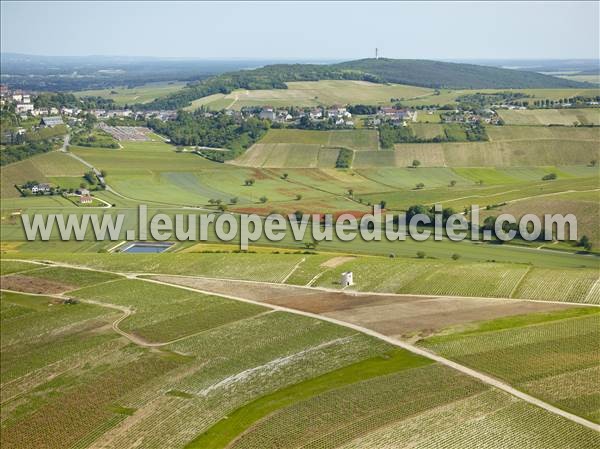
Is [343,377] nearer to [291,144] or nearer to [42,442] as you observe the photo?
[42,442]

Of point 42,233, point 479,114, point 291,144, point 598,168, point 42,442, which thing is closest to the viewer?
point 42,442

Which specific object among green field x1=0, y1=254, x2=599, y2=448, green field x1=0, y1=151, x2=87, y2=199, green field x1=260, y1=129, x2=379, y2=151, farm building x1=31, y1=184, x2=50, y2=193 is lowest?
green field x1=0, y1=254, x2=599, y2=448

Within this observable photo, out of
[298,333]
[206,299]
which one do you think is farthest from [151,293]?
[298,333]

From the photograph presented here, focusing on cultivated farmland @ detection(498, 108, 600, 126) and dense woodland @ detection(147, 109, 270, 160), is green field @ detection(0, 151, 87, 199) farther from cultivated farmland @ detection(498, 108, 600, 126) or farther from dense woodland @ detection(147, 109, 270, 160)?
cultivated farmland @ detection(498, 108, 600, 126)

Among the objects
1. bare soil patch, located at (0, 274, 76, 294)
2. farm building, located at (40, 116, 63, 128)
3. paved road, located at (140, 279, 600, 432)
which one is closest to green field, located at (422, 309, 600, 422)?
paved road, located at (140, 279, 600, 432)

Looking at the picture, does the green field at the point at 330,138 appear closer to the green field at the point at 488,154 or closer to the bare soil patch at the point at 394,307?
the green field at the point at 488,154

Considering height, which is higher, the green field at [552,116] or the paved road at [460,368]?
the green field at [552,116]

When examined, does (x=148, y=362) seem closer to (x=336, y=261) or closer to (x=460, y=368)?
(x=460, y=368)

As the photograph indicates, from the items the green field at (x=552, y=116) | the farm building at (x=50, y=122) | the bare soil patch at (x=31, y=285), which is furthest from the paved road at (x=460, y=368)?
the farm building at (x=50, y=122)
